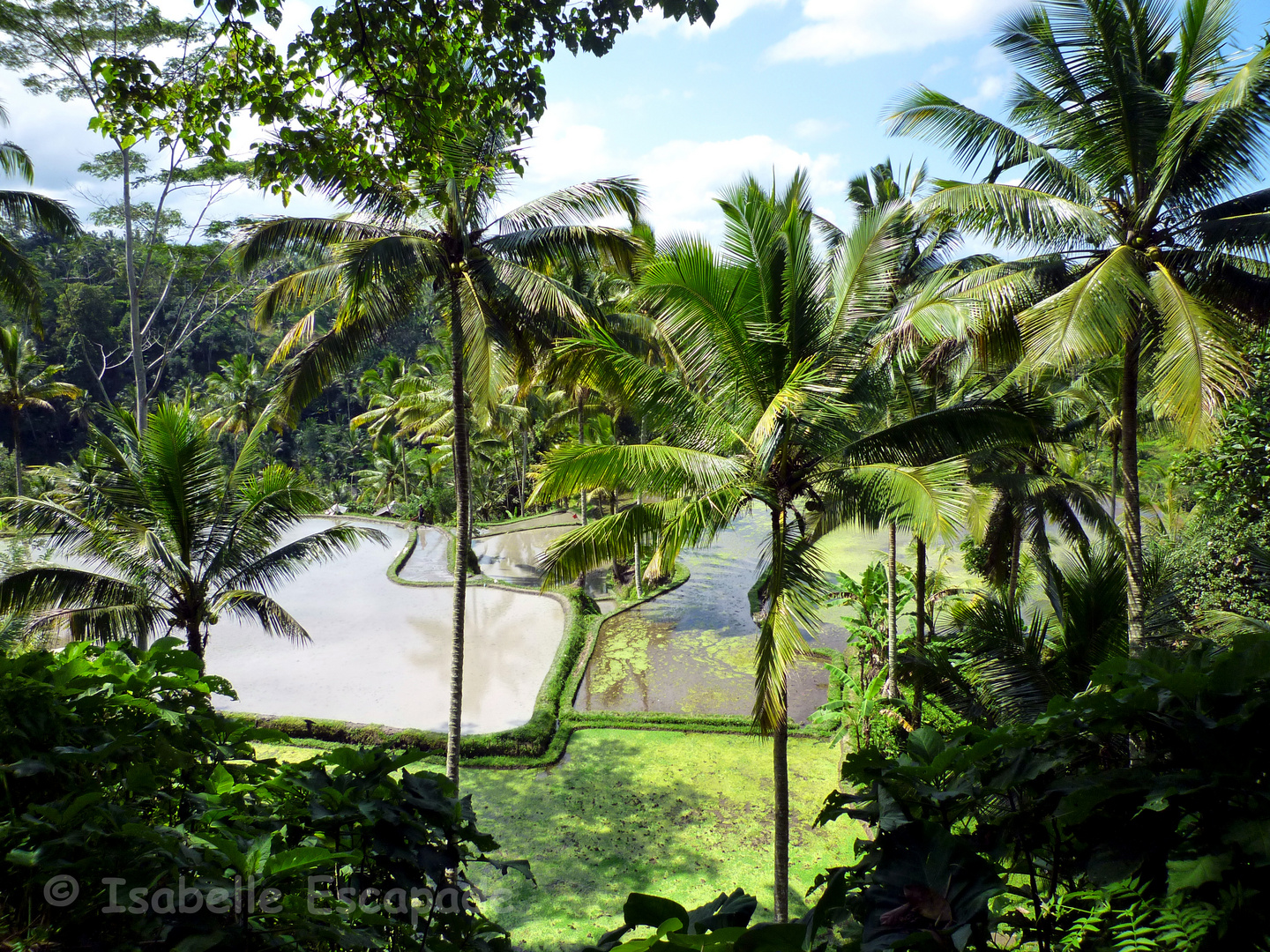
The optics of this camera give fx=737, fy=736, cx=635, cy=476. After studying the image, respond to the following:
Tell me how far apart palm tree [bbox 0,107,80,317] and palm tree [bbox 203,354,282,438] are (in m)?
15.5

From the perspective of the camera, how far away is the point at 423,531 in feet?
80.6

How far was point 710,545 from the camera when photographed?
285 inches

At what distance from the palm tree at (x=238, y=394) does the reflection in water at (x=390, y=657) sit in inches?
508

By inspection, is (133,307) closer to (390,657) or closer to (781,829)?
(390,657)

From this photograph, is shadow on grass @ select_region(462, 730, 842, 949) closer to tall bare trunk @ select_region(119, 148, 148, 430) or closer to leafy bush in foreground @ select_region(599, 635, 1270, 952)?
leafy bush in foreground @ select_region(599, 635, 1270, 952)

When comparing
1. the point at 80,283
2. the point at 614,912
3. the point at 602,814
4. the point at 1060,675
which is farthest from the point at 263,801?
the point at 80,283

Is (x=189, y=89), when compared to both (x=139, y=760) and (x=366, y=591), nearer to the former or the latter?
(x=139, y=760)

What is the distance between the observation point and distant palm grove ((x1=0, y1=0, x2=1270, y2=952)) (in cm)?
148

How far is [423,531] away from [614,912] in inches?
745

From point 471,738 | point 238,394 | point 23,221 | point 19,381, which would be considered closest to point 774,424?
point 471,738

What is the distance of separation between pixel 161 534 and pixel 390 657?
596 cm

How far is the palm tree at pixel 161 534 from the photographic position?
310 inches

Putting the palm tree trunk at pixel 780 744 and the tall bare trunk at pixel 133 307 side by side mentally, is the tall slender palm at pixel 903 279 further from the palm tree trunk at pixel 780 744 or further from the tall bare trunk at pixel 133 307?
the tall bare trunk at pixel 133 307

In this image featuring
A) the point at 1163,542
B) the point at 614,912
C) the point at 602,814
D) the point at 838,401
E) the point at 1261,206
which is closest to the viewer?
the point at 1261,206
